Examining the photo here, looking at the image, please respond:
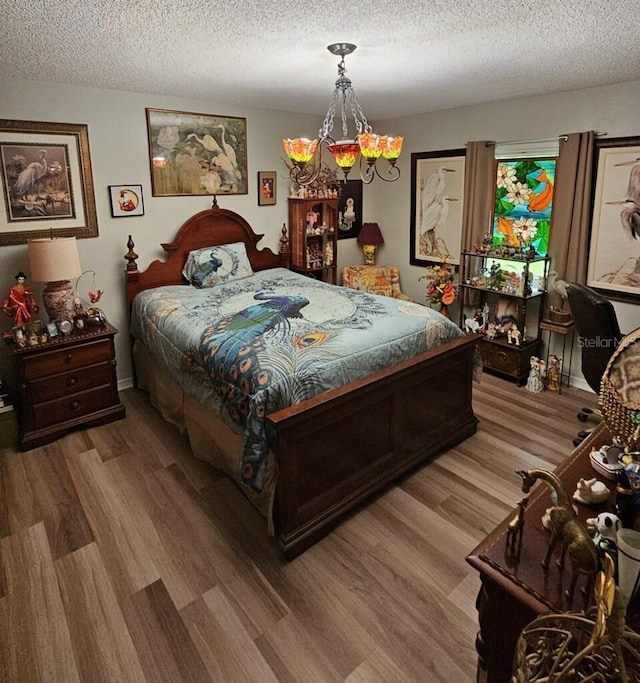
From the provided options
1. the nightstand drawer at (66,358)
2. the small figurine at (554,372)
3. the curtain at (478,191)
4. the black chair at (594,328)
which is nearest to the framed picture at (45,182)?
the nightstand drawer at (66,358)

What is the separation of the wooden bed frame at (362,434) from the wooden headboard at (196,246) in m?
2.34

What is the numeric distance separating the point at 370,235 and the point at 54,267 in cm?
334

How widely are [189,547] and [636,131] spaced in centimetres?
404

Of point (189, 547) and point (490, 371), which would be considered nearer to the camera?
point (189, 547)

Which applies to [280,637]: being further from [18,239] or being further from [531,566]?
[18,239]

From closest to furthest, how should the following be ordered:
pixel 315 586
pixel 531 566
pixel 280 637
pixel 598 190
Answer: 1. pixel 531 566
2. pixel 280 637
3. pixel 315 586
4. pixel 598 190

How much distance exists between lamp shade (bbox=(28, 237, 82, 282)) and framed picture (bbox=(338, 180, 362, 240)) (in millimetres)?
3028

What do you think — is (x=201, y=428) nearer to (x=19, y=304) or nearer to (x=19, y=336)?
(x=19, y=336)

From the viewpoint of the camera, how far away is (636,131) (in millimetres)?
3420

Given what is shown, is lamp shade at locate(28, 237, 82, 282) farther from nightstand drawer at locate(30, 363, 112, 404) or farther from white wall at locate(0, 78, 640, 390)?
nightstand drawer at locate(30, 363, 112, 404)

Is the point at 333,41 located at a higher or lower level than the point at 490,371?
higher

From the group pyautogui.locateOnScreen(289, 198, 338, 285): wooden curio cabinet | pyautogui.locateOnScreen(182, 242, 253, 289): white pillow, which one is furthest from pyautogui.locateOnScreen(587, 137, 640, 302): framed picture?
pyautogui.locateOnScreen(182, 242, 253, 289): white pillow

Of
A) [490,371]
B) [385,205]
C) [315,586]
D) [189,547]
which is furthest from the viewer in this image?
[385,205]

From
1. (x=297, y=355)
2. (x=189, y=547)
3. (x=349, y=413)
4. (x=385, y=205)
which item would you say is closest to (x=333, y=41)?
(x=297, y=355)
